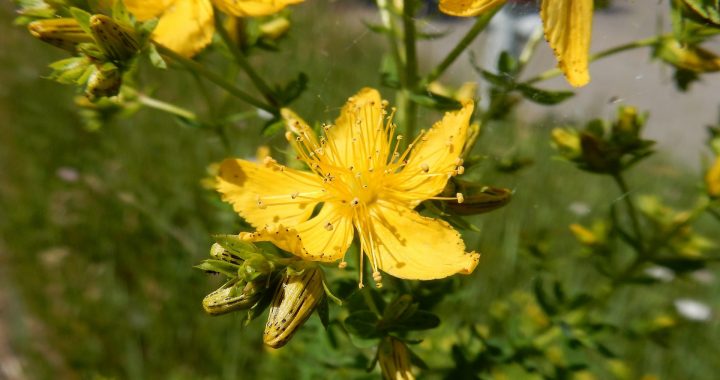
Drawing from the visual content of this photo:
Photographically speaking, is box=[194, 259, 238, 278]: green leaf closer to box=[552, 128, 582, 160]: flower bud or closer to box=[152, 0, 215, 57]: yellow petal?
box=[152, 0, 215, 57]: yellow petal

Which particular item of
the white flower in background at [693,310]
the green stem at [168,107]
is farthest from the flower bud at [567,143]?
the white flower in background at [693,310]

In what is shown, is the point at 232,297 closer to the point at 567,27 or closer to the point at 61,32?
the point at 61,32

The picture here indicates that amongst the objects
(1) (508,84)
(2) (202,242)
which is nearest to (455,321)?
(2) (202,242)

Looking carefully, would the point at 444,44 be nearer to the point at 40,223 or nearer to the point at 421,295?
the point at 40,223

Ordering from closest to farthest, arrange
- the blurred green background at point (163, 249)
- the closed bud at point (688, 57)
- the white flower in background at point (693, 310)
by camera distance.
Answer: the closed bud at point (688, 57)
the blurred green background at point (163, 249)
the white flower in background at point (693, 310)

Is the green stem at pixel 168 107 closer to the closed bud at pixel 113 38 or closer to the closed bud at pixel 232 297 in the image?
the closed bud at pixel 113 38

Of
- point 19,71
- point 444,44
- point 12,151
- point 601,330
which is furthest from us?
point 444,44
